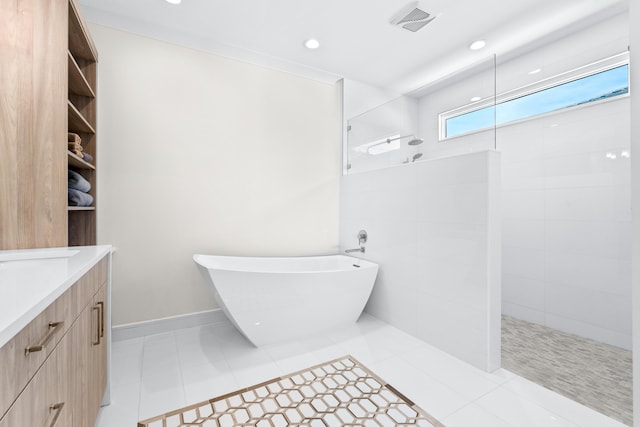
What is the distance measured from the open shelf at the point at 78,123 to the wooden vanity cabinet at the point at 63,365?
38.8 inches

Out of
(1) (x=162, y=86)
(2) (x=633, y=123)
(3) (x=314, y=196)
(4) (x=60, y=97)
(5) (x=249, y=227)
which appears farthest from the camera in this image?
(3) (x=314, y=196)

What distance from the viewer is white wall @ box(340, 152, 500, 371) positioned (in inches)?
74.4

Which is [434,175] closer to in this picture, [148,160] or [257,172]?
[257,172]

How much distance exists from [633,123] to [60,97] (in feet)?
8.74

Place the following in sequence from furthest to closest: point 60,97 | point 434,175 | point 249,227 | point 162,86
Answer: point 249,227
point 162,86
point 434,175
point 60,97

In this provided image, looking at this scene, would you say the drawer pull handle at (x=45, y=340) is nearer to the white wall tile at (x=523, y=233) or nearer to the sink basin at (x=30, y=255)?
the sink basin at (x=30, y=255)

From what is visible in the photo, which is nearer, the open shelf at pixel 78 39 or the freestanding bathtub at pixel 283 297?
the open shelf at pixel 78 39

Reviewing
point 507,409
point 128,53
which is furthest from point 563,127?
point 128,53

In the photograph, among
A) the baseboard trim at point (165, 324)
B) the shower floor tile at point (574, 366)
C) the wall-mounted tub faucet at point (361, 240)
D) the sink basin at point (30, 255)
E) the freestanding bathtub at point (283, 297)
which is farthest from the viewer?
the wall-mounted tub faucet at point (361, 240)

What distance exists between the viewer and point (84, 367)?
1080 millimetres

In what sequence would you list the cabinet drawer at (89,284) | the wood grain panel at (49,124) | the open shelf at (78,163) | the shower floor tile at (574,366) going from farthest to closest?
the open shelf at (78,163)
the shower floor tile at (574,366)
the wood grain panel at (49,124)
the cabinet drawer at (89,284)

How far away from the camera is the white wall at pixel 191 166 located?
226 cm

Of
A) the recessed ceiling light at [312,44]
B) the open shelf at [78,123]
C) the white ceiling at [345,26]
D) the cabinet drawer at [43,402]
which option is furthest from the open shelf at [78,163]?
the recessed ceiling light at [312,44]

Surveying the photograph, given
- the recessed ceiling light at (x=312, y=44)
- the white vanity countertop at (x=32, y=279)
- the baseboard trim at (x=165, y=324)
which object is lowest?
the baseboard trim at (x=165, y=324)
